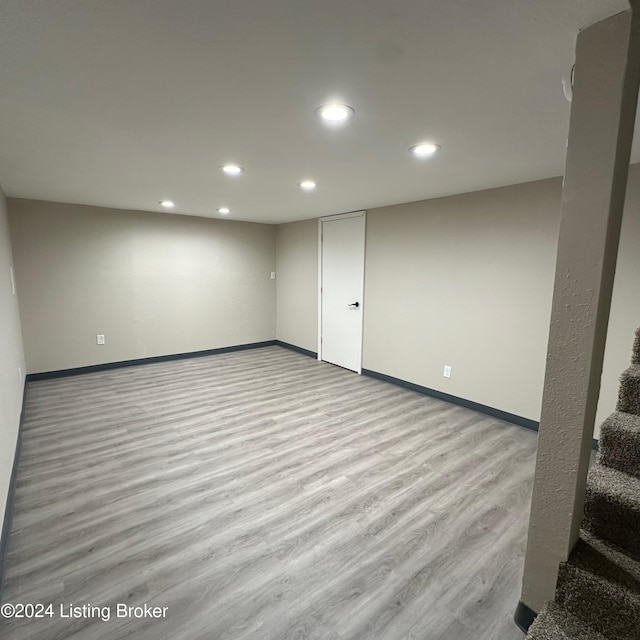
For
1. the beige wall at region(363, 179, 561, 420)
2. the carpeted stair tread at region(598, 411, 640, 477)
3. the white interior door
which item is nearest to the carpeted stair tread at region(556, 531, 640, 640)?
the carpeted stair tread at region(598, 411, 640, 477)

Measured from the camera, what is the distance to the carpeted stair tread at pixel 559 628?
1148mm

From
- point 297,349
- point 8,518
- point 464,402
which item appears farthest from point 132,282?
point 464,402

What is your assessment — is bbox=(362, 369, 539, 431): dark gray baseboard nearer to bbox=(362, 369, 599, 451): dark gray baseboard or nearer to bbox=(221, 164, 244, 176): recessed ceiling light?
bbox=(362, 369, 599, 451): dark gray baseboard

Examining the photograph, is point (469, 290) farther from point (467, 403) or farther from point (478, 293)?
point (467, 403)

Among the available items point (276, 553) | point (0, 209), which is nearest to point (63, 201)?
point (0, 209)

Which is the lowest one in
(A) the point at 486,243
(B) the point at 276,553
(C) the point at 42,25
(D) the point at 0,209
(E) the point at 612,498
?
(B) the point at 276,553

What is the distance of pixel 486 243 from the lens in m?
3.34

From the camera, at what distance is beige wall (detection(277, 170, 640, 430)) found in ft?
9.00

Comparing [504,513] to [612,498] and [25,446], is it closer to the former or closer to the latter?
[612,498]

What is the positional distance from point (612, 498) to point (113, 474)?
2.78m

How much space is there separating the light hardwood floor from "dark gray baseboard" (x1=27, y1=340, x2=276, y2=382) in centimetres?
90

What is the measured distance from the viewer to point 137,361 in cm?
504

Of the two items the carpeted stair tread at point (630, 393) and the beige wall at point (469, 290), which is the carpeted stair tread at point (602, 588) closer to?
the carpeted stair tread at point (630, 393)

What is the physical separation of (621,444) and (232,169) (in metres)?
2.80
